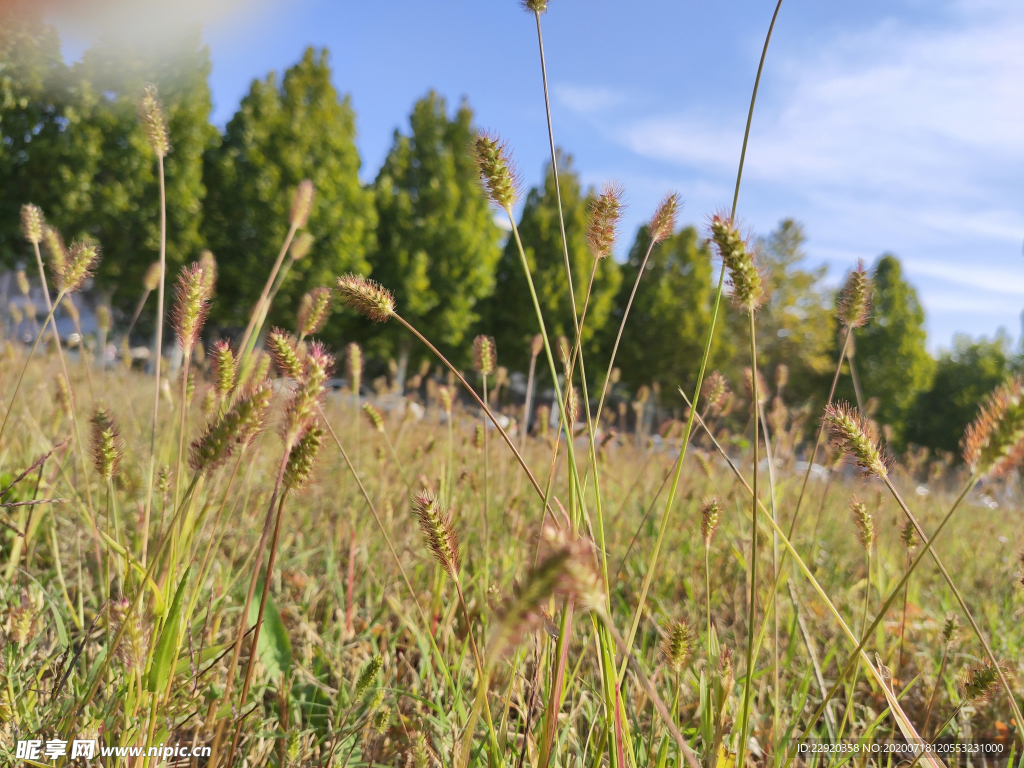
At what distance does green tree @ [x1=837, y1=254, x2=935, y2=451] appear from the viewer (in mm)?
26938

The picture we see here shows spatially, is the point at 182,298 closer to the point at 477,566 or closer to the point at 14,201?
the point at 477,566

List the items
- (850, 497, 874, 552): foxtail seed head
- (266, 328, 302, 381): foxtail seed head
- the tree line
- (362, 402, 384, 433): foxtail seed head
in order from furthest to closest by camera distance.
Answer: the tree line → (362, 402, 384, 433): foxtail seed head → (850, 497, 874, 552): foxtail seed head → (266, 328, 302, 381): foxtail seed head

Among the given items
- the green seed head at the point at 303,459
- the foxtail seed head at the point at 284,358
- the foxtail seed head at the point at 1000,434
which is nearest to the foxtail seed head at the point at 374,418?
the foxtail seed head at the point at 284,358

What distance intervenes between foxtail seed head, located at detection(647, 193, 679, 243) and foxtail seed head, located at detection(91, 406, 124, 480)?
4.07ft

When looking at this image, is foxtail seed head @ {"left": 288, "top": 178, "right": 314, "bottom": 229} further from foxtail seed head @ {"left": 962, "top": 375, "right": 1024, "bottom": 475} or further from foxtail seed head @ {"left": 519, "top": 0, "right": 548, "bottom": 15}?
foxtail seed head @ {"left": 962, "top": 375, "right": 1024, "bottom": 475}

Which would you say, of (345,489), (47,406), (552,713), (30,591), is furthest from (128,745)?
(47,406)

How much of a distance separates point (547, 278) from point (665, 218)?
22.2m

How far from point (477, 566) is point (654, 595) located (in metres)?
0.87

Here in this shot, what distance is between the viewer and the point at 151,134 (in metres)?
1.60

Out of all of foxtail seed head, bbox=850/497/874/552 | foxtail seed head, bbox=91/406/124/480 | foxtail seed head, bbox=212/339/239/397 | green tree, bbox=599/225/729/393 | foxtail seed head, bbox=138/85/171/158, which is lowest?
foxtail seed head, bbox=91/406/124/480

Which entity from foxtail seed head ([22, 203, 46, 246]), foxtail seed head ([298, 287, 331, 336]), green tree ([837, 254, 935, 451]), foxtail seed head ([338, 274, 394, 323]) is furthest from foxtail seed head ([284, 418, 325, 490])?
green tree ([837, 254, 935, 451])

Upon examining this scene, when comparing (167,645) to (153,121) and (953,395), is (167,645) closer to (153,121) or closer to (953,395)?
(153,121)

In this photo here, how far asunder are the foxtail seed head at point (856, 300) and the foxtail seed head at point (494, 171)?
932 mm

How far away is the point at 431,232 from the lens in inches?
895
